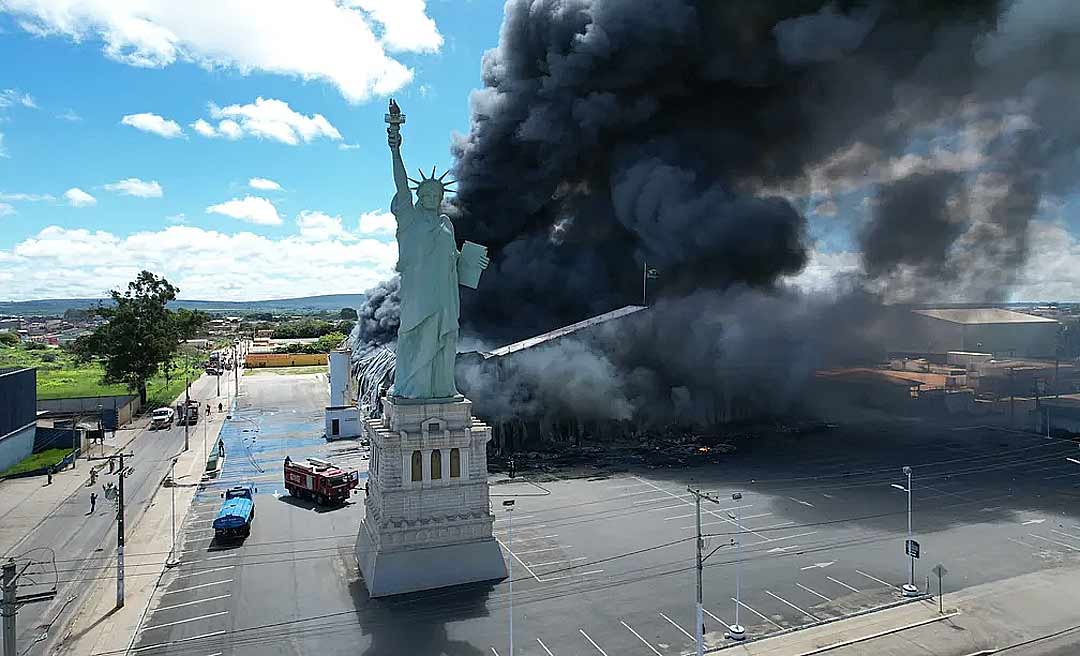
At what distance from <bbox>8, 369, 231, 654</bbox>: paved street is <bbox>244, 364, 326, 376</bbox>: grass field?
5957cm

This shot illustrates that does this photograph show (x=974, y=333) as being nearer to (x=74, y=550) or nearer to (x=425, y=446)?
(x=425, y=446)

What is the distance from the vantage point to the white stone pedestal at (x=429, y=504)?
26.0 m

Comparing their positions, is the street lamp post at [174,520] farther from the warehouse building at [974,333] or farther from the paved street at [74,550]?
the warehouse building at [974,333]

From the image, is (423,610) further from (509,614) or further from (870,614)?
(870,614)

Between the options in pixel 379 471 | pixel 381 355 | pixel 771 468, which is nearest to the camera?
pixel 379 471

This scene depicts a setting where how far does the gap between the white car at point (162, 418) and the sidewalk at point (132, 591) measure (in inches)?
939

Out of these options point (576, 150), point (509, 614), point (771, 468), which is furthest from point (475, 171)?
point (509, 614)

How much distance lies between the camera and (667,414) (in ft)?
187

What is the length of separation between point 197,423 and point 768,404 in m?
49.4

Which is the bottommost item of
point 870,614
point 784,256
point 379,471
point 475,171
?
point 870,614

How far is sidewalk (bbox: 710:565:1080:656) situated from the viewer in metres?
21.7

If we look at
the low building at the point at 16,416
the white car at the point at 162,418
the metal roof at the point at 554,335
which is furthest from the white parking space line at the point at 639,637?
the white car at the point at 162,418

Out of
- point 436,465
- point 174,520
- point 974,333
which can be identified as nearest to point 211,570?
point 174,520

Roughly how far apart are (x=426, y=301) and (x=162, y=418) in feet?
153
